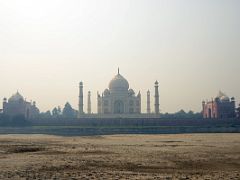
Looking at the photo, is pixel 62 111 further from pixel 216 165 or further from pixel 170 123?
pixel 216 165

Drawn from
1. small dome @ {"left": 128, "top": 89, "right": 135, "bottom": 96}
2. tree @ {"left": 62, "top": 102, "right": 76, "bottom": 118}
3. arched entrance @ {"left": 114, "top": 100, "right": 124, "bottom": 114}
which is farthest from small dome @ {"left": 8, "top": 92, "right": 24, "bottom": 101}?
tree @ {"left": 62, "top": 102, "right": 76, "bottom": 118}

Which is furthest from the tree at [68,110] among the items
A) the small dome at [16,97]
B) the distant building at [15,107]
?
the distant building at [15,107]

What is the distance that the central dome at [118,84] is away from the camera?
88812 millimetres

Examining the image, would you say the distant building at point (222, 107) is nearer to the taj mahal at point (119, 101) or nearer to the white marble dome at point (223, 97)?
the white marble dome at point (223, 97)

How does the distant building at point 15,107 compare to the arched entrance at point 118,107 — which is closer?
the distant building at point 15,107

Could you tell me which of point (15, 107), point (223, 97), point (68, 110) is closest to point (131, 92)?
point (223, 97)

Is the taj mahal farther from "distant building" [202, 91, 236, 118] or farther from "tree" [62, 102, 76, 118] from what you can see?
"tree" [62, 102, 76, 118]

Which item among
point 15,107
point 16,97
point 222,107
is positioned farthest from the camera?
point 16,97

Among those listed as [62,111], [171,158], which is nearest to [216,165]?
[171,158]

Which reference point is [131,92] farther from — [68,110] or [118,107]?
[68,110]

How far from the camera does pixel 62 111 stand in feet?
397

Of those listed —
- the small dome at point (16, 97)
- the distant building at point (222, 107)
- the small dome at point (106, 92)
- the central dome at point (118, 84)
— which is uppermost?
the central dome at point (118, 84)

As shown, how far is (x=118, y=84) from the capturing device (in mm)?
88938

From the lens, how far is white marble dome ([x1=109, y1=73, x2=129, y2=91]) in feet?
291
